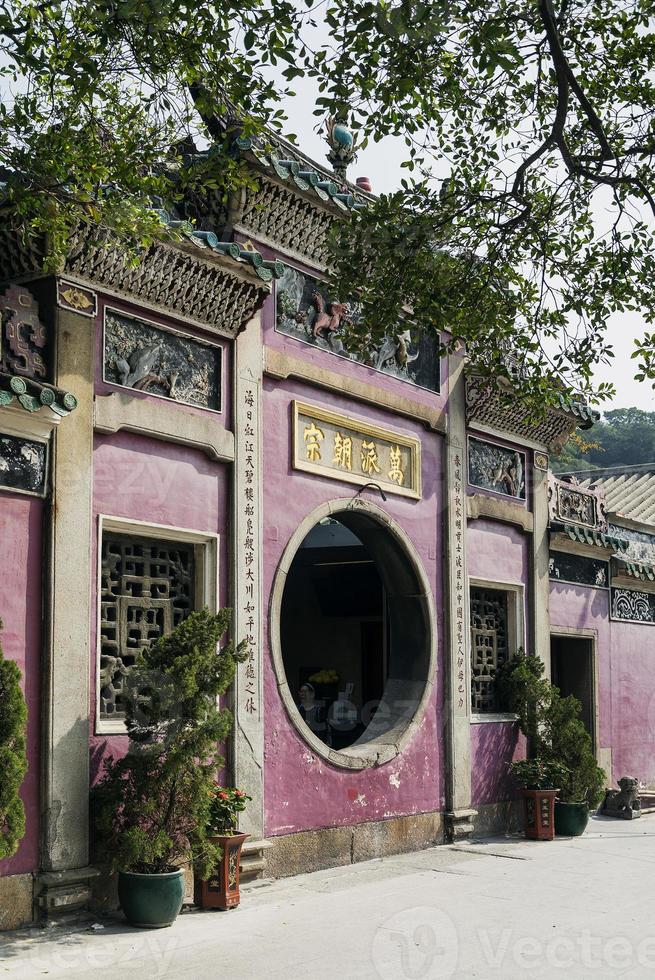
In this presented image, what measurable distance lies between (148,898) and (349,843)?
259 centimetres

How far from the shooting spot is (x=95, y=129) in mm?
5844

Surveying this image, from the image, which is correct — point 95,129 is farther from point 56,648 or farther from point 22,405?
point 56,648

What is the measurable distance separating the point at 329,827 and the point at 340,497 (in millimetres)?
2390

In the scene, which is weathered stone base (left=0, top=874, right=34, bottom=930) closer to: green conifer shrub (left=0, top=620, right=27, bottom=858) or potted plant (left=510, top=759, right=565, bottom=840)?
green conifer shrub (left=0, top=620, right=27, bottom=858)

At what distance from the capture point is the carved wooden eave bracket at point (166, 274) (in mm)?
6461

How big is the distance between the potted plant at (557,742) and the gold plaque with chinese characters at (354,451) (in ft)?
7.17

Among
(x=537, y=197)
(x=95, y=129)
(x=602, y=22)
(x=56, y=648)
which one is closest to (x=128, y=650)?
(x=56, y=648)

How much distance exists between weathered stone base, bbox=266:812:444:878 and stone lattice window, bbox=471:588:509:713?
1355mm

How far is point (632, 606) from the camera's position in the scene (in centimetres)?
1341

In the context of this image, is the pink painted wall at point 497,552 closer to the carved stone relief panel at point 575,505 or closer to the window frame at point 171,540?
the carved stone relief panel at point 575,505

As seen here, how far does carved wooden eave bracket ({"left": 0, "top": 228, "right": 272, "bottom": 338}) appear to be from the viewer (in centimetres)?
646

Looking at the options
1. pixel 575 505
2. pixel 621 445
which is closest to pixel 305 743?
pixel 575 505

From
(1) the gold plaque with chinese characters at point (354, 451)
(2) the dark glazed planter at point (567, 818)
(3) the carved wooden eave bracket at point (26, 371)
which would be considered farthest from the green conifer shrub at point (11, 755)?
(2) the dark glazed planter at point (567, 818)

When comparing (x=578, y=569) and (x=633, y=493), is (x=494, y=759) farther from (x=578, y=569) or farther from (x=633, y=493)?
(x=633, y=493)
